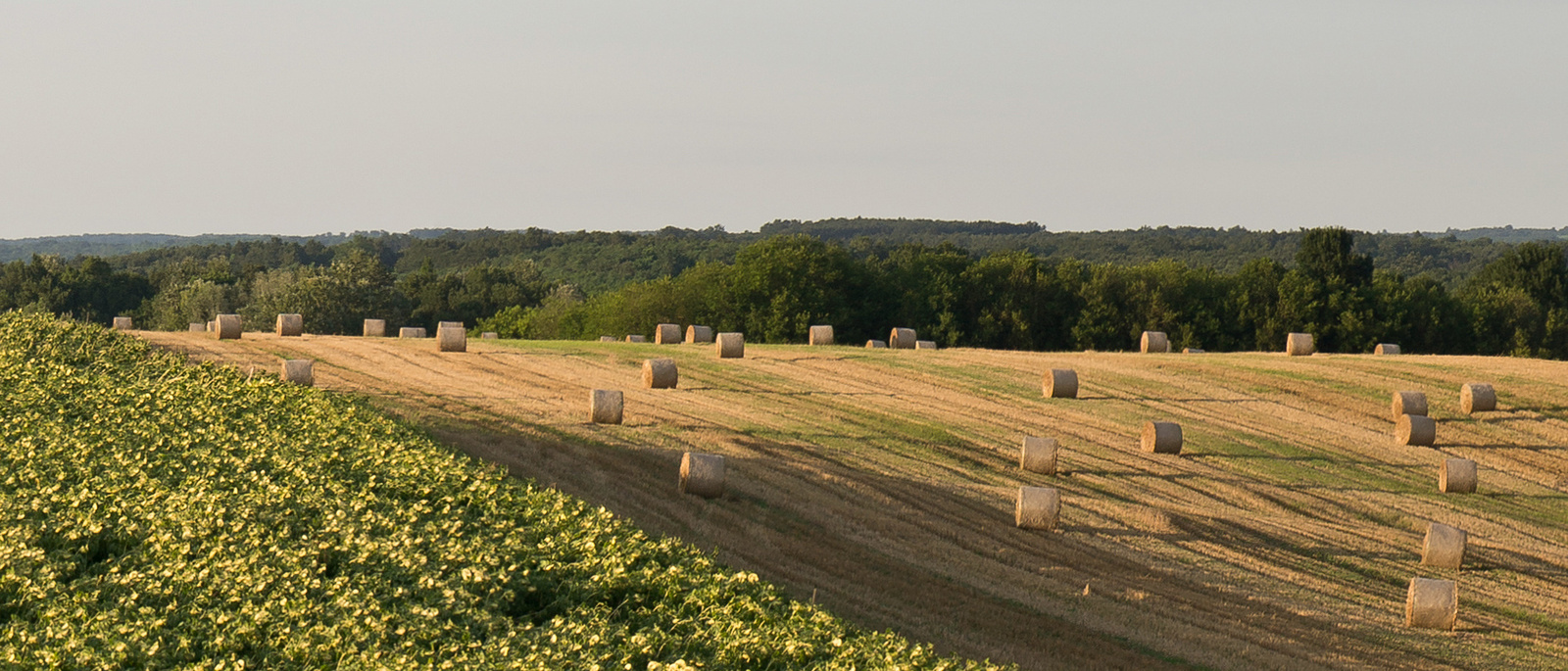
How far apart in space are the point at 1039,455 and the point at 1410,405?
1267cm

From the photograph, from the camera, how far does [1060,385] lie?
35.6 metres

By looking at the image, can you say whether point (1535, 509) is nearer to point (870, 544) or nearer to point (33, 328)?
point (870, 544)

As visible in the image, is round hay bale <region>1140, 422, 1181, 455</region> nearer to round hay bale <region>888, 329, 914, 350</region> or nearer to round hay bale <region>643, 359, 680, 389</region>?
round hay bale <region>643, 359, 680, 389</region>

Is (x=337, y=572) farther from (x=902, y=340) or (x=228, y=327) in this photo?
(x=902, y=340)

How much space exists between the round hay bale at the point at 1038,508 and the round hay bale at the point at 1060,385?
1294cm

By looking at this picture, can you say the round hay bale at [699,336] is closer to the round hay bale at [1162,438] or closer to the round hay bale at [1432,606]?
the round hay bale at [1162,438]

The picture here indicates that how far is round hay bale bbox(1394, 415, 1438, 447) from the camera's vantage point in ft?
107

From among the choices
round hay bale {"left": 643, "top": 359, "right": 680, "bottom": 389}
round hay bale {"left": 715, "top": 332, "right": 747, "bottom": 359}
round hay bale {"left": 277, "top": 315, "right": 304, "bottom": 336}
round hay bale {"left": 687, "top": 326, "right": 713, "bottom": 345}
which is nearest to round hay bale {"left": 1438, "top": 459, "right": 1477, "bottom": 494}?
round hay bale {"left": 643, "top": 359, "right": 680, "bottom": 389}

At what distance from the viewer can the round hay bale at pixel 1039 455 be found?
27.1m

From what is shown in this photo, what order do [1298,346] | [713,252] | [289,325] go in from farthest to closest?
1. [713,252]
2. [1298,346]
3. [289,325]

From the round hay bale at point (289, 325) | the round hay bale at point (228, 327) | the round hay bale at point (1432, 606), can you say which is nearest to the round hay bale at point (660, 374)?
the round hay bale at point (228, 327)

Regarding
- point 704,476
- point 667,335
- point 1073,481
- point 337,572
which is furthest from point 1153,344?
point 337,572

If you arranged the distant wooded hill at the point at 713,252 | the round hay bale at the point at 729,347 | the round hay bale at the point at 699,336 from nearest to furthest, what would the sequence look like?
the round hay bale at the point at 729,347 < the round hay bale at the point at 699,336 < the distant wooded hill at the point at 713,252

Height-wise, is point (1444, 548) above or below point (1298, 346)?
below
